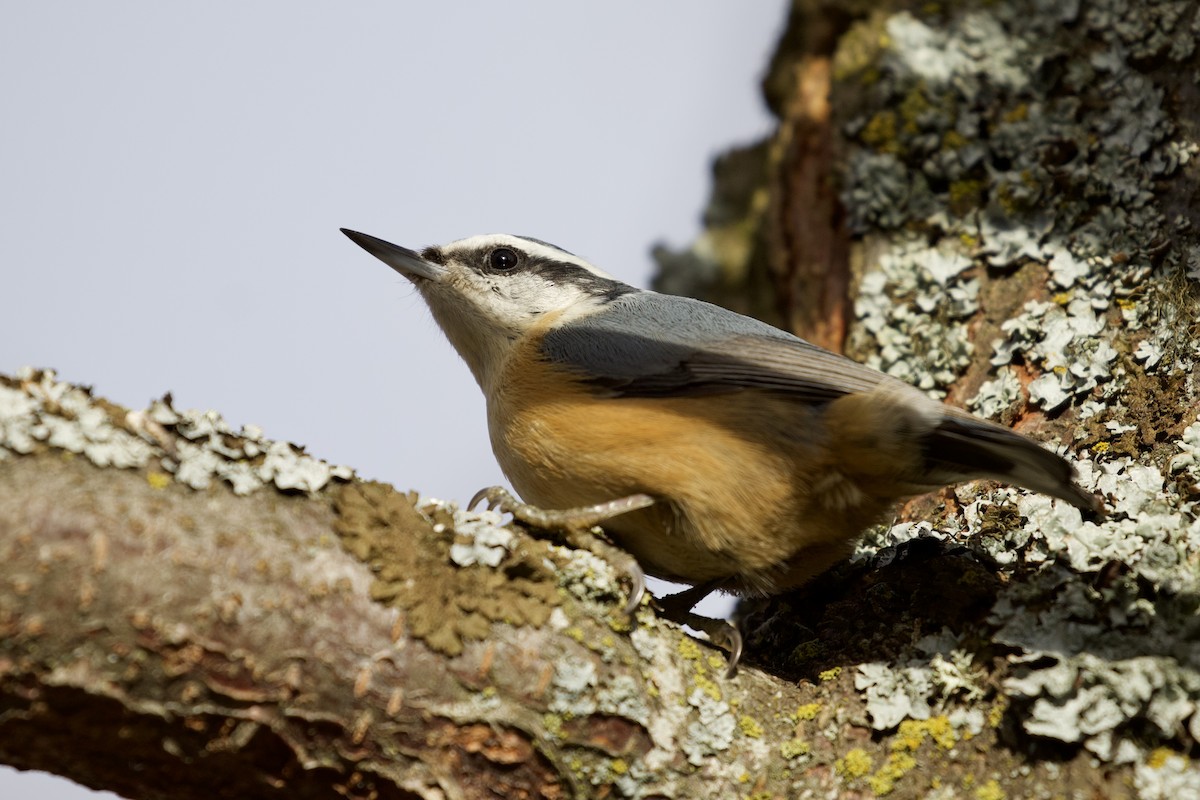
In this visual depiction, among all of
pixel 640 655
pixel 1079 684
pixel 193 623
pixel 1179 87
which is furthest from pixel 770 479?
pixel 1179 87

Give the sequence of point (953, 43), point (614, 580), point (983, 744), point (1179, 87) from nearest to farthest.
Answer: point (983, 744)
point (614, 580)
point (1179, 87)
point (953, 43)

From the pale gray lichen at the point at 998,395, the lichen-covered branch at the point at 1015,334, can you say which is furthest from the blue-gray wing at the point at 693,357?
the pale gray lichen at the point at 998,395

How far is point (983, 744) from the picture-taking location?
2.61m

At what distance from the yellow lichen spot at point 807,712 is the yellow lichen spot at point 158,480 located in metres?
1.68

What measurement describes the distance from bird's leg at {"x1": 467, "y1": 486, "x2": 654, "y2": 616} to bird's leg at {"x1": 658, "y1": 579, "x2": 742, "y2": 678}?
249 millimetres

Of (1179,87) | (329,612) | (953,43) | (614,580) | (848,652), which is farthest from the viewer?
(953,43)

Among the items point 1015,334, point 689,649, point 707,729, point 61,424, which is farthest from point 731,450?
point 61,424

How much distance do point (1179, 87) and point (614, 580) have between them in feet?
9.37

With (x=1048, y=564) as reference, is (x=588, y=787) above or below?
below

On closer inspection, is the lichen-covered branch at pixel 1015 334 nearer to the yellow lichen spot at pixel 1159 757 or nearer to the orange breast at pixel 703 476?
the yellow lichen spot at pixel 1159 757

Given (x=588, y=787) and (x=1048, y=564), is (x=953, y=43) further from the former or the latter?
(x=588, y=787)

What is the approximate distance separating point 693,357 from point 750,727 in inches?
49.6

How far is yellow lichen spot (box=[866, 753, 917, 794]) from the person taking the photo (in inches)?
103

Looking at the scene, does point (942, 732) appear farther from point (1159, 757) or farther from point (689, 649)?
point (689, 649)
